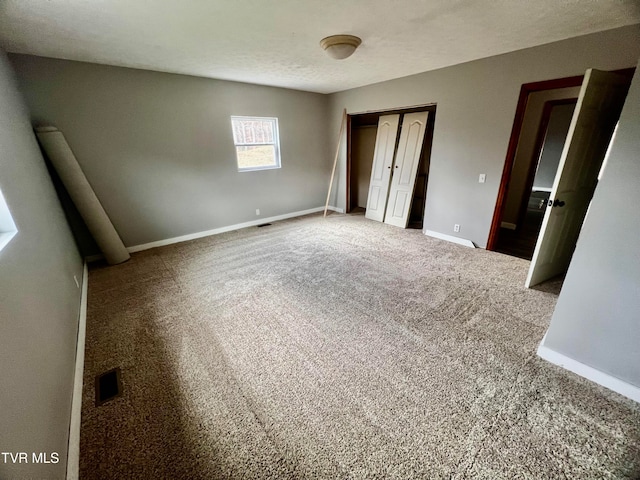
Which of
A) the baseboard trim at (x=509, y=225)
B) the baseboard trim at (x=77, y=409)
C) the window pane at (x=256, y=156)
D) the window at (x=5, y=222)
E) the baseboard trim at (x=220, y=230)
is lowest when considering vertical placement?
the baseboard trim at (x=77, y=409)

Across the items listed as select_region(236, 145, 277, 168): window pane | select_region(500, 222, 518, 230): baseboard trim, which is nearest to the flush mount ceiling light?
select_region(236, 145, 277, 168): window pane

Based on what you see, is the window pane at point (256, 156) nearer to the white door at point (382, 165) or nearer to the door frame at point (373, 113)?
the door frame at point (373, 113)

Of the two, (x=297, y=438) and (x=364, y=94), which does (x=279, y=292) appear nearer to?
(x=297, y=438)

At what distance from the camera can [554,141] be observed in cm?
657

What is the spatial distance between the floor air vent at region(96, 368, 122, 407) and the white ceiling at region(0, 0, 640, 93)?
253 centimetres

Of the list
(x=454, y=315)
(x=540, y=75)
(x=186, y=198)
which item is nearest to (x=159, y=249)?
(x=186, y=198)

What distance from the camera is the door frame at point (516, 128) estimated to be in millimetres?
2590

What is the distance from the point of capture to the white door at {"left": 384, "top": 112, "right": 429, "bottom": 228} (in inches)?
167

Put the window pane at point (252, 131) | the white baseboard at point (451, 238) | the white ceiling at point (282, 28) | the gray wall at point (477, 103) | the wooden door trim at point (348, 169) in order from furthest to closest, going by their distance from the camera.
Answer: the wooden door trim at point (348, 169), the window pane at point (252, 131), the white baseboard at point (451, 238), the gray wall at point (477, 103), the white ceiling at point (282, 28)

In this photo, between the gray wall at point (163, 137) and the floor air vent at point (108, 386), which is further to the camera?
the gray wall at point (163, 137)

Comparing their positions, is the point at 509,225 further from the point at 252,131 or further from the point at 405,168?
the point at 252,131

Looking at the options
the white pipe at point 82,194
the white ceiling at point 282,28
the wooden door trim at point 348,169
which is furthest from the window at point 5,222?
the wooden door trim at point 348,169

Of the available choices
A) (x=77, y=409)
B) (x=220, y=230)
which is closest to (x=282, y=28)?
(x=77, y=409)

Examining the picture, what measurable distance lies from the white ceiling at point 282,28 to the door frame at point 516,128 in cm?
39
